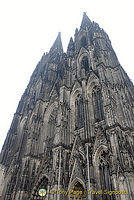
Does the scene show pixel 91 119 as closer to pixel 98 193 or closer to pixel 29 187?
pixel 98 193

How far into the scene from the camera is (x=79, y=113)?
761 inches

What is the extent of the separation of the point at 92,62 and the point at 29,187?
51.8 ft

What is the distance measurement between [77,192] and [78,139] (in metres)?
4.45

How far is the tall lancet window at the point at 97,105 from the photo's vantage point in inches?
661

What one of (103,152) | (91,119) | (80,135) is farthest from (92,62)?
(103,152)

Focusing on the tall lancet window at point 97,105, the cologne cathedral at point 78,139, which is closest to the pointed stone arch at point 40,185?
the cologne cathedral at point 78,139

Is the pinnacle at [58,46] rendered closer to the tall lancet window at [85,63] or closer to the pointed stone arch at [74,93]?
the tall lancet window at [85,63]

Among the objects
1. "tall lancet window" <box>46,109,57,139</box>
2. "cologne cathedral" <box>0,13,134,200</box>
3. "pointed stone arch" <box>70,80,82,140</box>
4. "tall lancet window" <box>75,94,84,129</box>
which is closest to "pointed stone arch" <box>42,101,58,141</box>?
"cologne cathedral" <box>0,13,134,200</box>

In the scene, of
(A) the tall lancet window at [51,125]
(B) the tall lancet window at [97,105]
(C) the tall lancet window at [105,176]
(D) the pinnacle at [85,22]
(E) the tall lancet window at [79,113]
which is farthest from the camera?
(D) the pinnacle at [85,22]

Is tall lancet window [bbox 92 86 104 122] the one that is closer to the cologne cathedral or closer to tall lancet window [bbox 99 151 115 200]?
the cologne cathedral

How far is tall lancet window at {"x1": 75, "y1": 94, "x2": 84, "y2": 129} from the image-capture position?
1823cm

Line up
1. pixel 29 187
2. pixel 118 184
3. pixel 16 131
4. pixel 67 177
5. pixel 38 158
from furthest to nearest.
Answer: pixel 16 131
pixel 38 158
pixel 29 187
pixel 67 177
pixel 118 184

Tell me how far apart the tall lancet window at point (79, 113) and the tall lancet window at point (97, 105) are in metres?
1.71

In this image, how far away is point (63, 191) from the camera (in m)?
13.7
